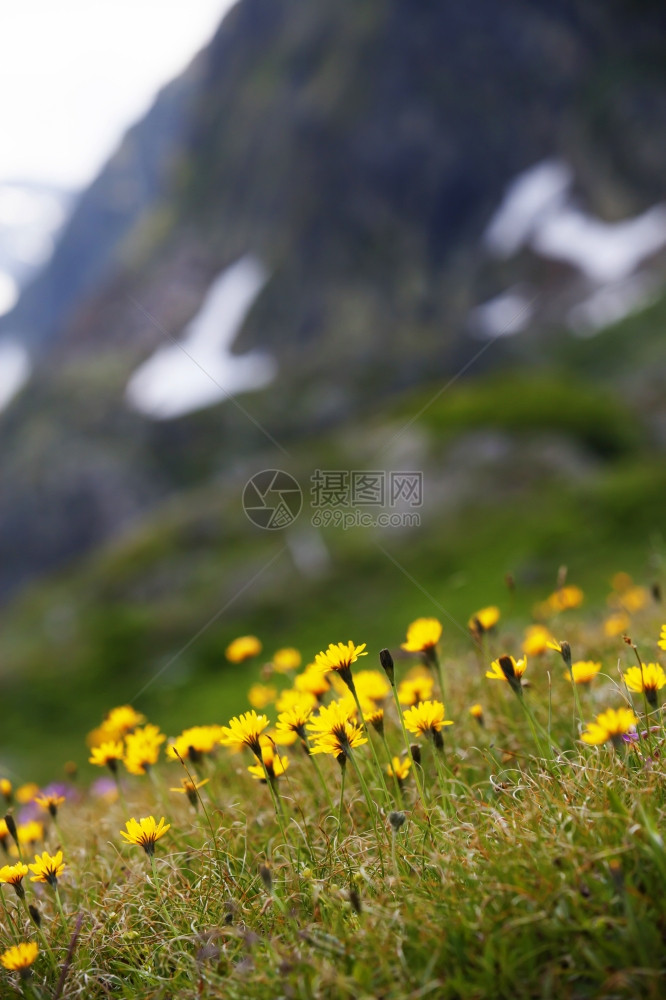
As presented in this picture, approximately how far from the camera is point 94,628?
4416 cm

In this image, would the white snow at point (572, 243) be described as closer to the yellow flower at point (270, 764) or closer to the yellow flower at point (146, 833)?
the yellow flower at point (270, 764)

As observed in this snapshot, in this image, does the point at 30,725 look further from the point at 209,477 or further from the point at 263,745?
the point at 209,477

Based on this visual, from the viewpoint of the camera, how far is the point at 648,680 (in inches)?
126

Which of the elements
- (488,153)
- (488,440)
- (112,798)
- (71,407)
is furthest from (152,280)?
(112,798)

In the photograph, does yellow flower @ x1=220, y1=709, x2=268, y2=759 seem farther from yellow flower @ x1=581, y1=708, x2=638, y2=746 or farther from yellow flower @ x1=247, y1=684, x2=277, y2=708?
yellow flower @ x1=247, y1=684, x2=277, y2=708

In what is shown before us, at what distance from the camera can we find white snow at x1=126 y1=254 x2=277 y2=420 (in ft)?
398

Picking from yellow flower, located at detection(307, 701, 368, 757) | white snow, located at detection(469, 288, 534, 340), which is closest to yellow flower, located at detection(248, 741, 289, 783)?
yellow flower, located at detection(307, 701, 368, 757)

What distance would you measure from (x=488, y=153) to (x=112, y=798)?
154 metres

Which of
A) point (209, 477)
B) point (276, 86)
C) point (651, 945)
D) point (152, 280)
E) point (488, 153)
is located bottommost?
point (651, 945)

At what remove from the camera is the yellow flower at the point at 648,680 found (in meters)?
3.15

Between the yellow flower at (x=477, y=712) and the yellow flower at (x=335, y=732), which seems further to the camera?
the yellow flower at (x=477, y=712)

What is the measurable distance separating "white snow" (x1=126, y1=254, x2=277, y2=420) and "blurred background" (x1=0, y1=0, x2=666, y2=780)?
2.29ft

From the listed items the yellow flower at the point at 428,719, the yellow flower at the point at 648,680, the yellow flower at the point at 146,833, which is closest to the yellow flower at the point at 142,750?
the yellow flower at the point at 146,833

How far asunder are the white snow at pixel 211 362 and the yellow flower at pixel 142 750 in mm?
105521
